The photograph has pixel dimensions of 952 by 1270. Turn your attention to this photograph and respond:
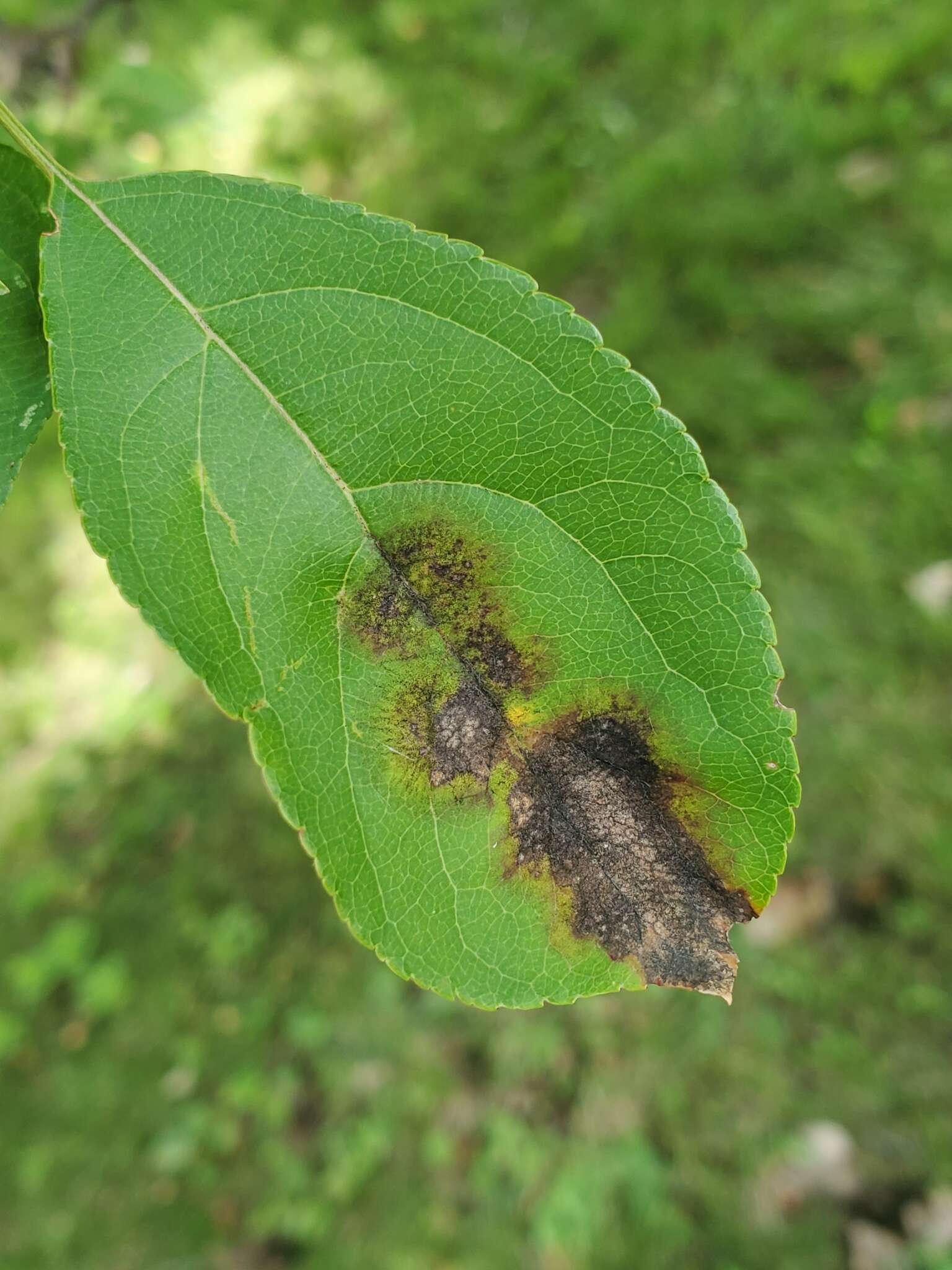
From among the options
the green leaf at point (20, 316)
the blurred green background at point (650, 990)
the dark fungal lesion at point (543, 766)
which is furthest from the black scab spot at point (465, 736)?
the blurred green background at point (650, 990)

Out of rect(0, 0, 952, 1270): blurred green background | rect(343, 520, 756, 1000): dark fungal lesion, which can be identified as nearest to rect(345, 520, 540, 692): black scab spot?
rect(343, 520, 756, 1000): dark fungal lesion

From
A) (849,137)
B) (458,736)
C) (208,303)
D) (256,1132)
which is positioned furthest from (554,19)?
(256,1132)

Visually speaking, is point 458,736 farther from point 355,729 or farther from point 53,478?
point 53,478

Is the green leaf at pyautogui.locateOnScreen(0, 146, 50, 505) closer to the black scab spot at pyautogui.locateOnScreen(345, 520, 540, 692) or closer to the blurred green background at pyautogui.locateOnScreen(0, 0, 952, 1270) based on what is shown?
the black scab spot at pyautogui.locateOnScreen(345, 520, 540, 692)

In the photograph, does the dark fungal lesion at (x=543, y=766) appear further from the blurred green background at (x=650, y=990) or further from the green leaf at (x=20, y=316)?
the blurred green background at (x=650, y=990)

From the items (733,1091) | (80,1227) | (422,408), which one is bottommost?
(733,1091)

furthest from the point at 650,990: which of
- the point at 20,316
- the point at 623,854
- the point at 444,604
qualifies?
the point at 20,316
